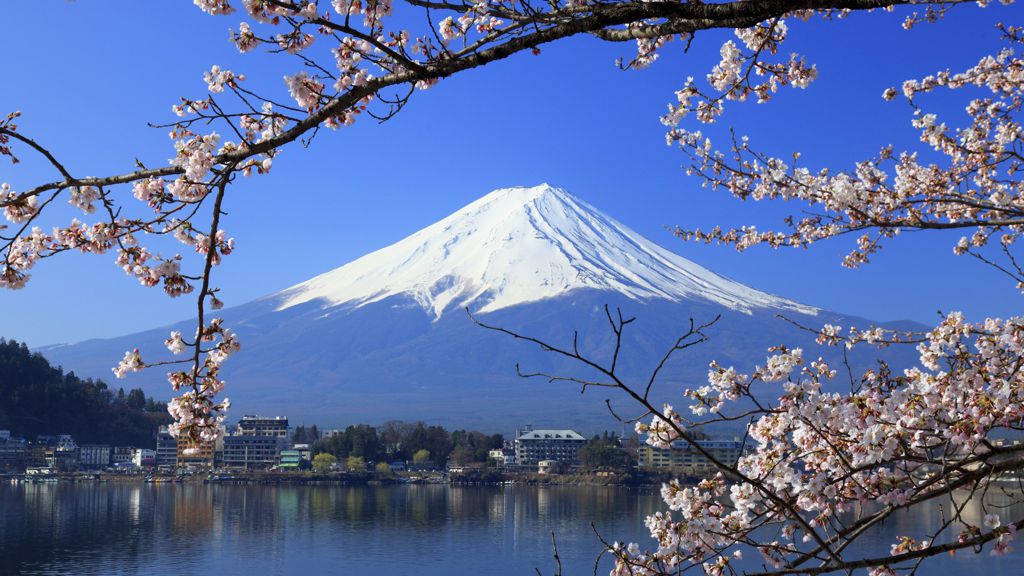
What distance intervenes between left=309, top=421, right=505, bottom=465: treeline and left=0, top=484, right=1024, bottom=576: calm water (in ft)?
49.9

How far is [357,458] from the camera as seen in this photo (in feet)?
197

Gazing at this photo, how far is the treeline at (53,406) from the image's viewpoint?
62.5m

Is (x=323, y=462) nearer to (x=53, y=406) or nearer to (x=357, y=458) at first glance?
(x=357, y=458)

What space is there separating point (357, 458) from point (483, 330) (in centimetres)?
7369

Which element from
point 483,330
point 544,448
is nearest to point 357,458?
point 544,448

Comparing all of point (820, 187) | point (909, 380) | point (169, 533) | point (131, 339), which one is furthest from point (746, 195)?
point (131, 339)

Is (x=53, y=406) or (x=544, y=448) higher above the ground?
(x=53, y=406)

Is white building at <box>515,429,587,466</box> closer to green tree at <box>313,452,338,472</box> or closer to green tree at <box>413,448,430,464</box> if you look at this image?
green tree at <box>413,448,430,464</box>

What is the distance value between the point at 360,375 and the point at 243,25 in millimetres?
120433

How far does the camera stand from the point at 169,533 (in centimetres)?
2819

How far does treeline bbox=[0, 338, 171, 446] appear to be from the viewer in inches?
2462

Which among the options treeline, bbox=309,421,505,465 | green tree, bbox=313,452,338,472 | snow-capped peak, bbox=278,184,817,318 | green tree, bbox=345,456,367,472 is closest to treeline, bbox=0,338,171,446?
treeline, bbox=309,421,505,465

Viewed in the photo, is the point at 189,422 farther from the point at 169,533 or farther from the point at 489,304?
the point at 489,304

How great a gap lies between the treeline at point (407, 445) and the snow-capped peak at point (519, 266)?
2004 inches
